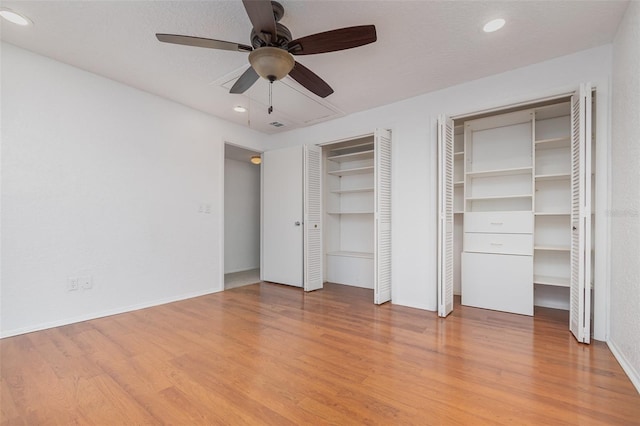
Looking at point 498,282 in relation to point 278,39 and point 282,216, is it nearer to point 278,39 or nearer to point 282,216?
point 282,216

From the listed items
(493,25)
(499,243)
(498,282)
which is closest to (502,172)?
(499,243)

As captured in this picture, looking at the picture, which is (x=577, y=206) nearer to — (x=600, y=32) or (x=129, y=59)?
(x=600, y=32)

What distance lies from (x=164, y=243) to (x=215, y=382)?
7.28 feet

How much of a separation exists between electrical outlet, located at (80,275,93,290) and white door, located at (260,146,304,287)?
2.31 meters

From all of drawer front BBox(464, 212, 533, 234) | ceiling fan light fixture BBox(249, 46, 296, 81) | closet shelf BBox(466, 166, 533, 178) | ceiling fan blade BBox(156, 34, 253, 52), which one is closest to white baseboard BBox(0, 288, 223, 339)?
ceiling fan blade BBox(156, 34, 253, 52)

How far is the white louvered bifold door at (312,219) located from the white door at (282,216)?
12 centimetres

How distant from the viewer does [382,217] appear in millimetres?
3463

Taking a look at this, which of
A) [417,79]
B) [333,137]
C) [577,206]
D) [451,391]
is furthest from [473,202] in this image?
[451,391]

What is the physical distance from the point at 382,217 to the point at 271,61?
219cm

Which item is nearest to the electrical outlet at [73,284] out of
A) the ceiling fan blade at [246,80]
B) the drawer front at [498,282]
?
the ceiling fan blade at [246,80]

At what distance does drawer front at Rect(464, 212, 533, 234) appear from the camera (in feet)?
9.95

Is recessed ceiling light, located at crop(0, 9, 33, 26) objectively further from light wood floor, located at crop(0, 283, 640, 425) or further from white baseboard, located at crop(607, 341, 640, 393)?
white baseboard, located at crop(607, 341, 640, 393)

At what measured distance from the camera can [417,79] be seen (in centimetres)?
298

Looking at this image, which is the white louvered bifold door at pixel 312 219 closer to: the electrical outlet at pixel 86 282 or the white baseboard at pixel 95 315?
the white baseboard at pixel 95 315
